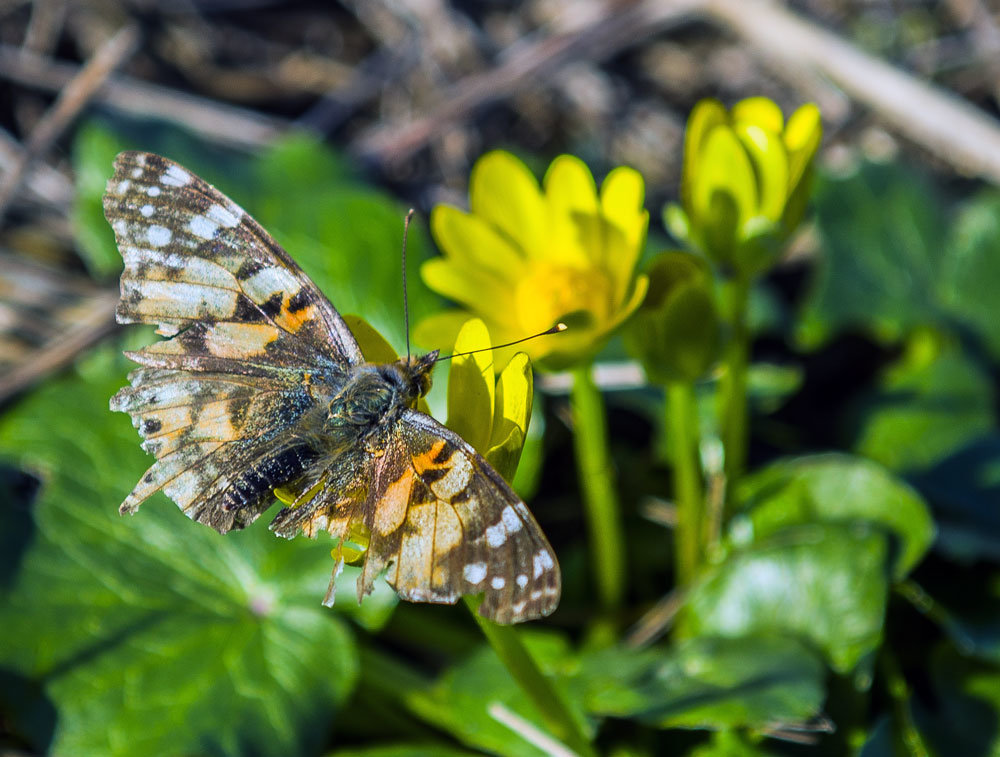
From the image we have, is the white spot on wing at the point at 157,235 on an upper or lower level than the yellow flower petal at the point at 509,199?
upper

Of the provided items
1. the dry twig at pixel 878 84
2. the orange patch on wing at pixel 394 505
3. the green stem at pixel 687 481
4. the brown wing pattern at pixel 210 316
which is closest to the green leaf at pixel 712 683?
the green stem at pixel 687 481

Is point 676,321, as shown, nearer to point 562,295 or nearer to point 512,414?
point 562,295

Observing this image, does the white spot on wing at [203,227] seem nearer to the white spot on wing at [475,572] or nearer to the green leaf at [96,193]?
the white spot on wing at [475,572]

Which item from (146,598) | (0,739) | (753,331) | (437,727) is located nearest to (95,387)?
(146,598)

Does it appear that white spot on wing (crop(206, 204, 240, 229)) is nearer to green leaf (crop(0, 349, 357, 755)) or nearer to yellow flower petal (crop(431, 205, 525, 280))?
yellow flower petal (crop(431, 205, 525, 280))

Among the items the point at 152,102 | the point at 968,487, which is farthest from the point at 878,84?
the point at 152,102

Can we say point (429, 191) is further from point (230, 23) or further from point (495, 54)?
point (230, 23)
